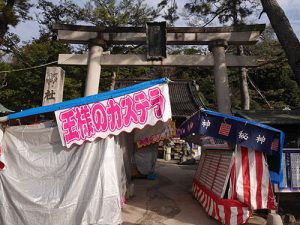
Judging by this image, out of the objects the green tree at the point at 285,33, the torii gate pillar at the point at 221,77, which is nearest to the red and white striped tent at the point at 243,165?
the green tree at the point at 285,33

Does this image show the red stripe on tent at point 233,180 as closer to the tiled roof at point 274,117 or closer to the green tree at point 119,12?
the tiled roof at point 274,117

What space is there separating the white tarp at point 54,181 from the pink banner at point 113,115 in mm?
241

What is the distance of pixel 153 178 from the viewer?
1323 centimetres

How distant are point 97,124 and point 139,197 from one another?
14.6 ft

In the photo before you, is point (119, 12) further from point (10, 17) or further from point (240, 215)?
point (240, 215)

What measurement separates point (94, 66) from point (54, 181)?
5.89 m

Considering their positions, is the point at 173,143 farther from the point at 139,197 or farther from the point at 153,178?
the point at 139,197

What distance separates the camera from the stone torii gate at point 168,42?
11320 mm

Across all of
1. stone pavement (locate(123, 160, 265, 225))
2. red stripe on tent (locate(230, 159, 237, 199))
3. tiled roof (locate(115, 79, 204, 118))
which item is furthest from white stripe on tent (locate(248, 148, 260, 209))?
tiled roof (locate(115, 79, 204, 118))

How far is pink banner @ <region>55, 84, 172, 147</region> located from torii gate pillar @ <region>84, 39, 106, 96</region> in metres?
4.96

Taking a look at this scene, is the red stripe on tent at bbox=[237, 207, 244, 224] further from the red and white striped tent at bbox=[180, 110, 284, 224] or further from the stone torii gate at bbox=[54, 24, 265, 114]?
the stone torii gate at bbox=[54, 24, 265, 114]

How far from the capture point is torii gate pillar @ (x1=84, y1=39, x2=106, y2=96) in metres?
11.3

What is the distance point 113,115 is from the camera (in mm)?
6496

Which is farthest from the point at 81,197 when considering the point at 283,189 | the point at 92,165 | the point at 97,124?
the point at 283,189
